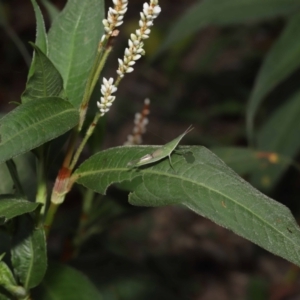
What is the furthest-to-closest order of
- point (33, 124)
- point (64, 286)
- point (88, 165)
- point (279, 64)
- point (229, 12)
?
point (229, 12) → point (279, 64) → point (64, 286) → point (88, 165) → point (33, 124)

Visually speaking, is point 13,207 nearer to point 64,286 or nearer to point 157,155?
point 157,155

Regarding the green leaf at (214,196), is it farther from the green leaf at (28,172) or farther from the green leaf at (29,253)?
the green leaf at (28,172)

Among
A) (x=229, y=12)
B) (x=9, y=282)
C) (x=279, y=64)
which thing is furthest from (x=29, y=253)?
(x=229, y=12)

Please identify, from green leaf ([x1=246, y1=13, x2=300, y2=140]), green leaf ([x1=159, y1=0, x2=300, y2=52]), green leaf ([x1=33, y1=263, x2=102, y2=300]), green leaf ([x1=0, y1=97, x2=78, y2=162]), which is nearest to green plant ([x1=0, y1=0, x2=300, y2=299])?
green leaf ([x1=0, y1=97, x2=78, y2=162])

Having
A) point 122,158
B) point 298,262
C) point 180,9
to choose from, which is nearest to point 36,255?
point 122,158

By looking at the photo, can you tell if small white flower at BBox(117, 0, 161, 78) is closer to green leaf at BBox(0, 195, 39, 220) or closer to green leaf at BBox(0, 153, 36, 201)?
green leaf at BBox(0, 195, 39, 220)

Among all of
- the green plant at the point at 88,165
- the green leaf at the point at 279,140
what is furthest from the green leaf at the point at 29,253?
the green leaf at the point at 279,140

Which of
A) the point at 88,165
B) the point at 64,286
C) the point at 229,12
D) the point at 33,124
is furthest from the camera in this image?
the point at 229,12

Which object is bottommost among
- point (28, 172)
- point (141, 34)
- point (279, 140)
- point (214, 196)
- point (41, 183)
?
point (279, 140)
